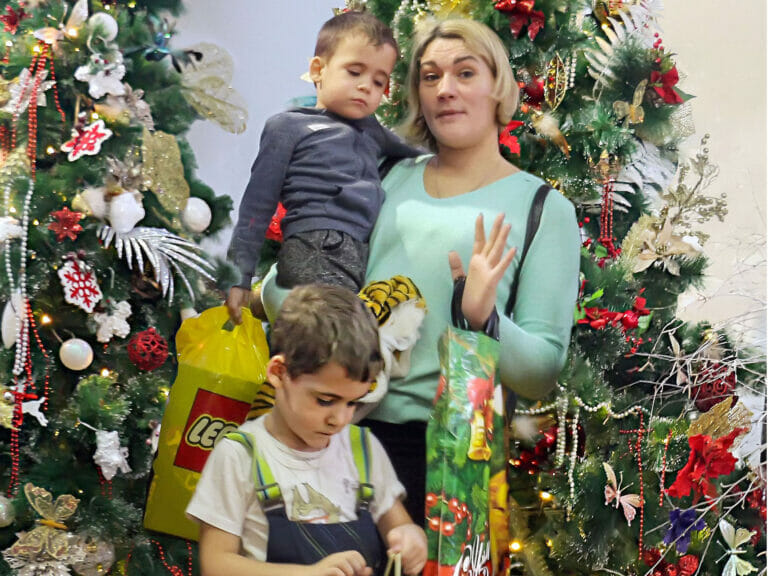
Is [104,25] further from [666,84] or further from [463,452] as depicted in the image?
[666,84]

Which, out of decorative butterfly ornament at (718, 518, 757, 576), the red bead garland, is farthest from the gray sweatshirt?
decorative butterfly ornament at (718, 518, 757, 576)

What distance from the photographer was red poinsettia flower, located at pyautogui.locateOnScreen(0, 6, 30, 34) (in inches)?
72.3

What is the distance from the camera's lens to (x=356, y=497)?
150 centimetres

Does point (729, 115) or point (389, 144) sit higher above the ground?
point (729, 115)

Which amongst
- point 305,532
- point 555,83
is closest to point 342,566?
point 305,532

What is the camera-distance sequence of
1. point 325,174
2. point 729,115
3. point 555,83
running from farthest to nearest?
point 729,115, point 555,83, point 325,174

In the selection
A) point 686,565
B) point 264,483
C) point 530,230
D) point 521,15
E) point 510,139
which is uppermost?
point 521,15

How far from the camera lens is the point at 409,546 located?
1505 mm

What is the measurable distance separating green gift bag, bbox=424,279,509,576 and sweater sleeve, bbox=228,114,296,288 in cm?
29

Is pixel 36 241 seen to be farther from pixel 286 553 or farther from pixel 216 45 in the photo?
pixel 286 553

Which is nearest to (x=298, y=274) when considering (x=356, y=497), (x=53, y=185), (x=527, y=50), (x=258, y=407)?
(x=258, y=407)

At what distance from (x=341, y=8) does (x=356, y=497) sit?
77 centimetres

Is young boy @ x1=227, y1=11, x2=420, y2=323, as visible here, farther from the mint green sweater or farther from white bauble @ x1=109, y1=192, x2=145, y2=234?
white bauble @ x1=109, y1=192, x2=145, y2=234

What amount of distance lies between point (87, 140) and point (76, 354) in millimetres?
337
